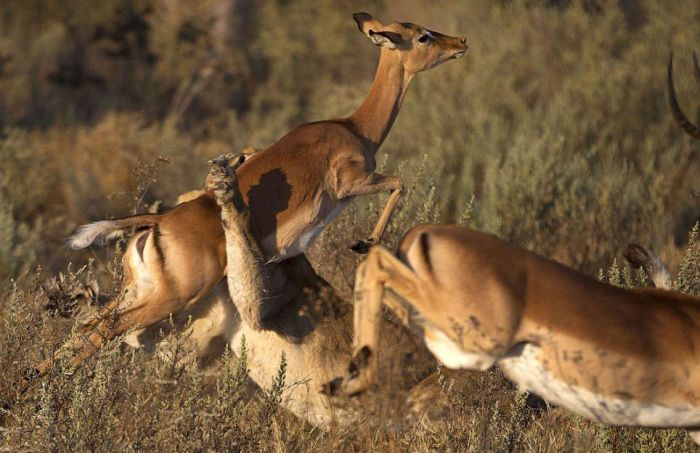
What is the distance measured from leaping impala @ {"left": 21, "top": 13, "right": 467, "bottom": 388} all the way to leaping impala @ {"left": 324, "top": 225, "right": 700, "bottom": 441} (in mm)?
992

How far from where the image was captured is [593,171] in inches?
448

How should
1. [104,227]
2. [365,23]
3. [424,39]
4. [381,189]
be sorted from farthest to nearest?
[365,23] < [424,39] < [381,189] < [104,227]

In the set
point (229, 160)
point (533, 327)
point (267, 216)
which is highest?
point (533, 327)

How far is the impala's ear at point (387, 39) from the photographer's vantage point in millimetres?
7500

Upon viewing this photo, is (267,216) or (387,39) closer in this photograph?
(267,216)

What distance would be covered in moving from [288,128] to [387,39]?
7100 mm

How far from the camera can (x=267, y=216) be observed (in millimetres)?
6109

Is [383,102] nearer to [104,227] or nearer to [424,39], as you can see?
[424,39]

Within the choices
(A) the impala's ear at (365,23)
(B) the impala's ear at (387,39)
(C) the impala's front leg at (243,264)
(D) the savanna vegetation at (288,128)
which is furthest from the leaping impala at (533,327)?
(A) the impala's ear at (365,23)

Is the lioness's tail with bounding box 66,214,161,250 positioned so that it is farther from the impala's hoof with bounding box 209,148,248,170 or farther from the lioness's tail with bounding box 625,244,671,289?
the lioness's tail with bounding box 625,244,671,289

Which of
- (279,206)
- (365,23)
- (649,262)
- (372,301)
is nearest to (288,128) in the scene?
(365,23)

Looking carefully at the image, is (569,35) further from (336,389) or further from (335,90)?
(336,389)

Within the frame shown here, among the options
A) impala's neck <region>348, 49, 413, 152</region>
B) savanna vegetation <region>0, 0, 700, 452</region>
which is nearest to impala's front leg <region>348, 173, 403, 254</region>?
impala's neck <region>348, 49, 413, 152</region>

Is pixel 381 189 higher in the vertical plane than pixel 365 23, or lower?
lower
